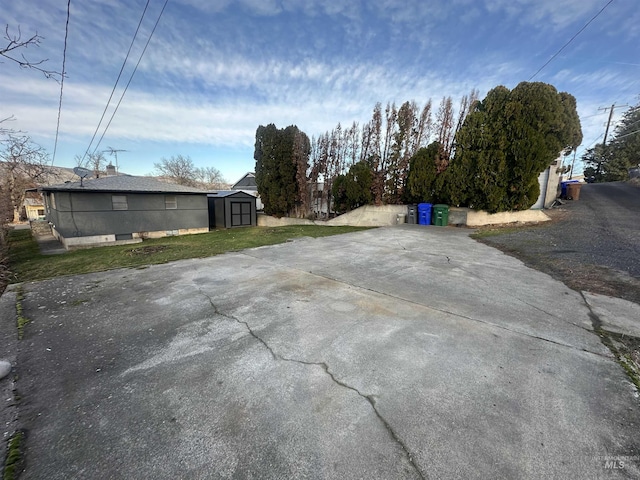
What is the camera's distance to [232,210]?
645 inches

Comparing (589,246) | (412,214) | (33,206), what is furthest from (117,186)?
Result: (33,206)

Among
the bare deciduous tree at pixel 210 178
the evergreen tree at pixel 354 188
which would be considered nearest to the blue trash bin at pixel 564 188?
the evergreen tree at pixel 354 188

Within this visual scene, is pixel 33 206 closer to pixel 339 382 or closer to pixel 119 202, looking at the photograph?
pixel 119 202

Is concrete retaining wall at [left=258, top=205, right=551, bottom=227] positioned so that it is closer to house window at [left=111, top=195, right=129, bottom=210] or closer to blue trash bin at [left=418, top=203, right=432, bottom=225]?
blue trash bin at [left=418, top=203, right=432, bottom=225]

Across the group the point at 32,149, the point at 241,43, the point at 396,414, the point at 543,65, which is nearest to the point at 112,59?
the point at 241,43

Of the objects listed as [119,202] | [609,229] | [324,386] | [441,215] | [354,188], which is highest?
[354,188]

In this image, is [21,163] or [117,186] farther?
[21,163]

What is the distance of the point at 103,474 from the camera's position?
57.8 inches

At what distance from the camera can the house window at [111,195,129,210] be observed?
11.2 m

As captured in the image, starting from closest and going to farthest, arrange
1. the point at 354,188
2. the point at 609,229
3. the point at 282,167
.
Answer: the point at 609,229 → the point at 354,188 → the point at 282,167

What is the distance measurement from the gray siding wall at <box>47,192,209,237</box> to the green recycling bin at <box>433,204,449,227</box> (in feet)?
38.9

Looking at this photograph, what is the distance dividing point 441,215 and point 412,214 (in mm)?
1356

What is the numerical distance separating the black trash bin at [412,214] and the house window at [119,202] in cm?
1321

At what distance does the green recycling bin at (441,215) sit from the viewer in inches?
483
